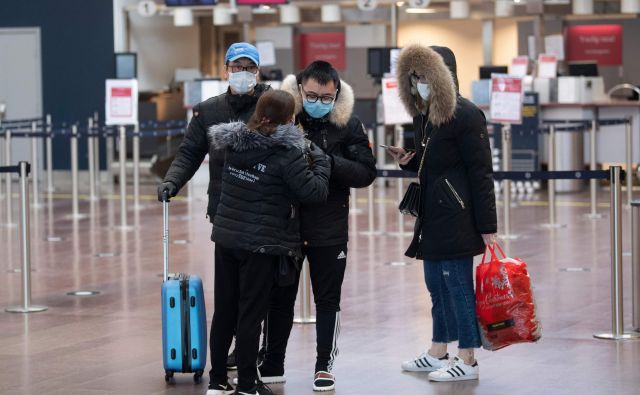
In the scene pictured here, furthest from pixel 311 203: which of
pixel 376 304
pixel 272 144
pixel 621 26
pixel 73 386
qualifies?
pixel 621 26

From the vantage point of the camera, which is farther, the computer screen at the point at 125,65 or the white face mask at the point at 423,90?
the computer screen at the point at 125,65

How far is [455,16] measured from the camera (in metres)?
22.1

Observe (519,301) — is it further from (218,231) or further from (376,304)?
(376,304)

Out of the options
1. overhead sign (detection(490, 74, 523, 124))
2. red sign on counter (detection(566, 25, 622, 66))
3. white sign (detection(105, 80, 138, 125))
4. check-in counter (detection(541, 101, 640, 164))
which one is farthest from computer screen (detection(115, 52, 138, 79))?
red sign on counter (detection(566, 25, 622, 66))

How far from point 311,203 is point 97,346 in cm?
224

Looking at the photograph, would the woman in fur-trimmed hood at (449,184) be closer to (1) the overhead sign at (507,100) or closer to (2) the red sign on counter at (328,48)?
(1) the overhead sign at (507,100)

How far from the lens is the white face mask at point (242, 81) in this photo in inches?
261

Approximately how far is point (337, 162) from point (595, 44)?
19.5 meters

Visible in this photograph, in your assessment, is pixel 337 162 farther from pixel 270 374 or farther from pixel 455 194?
pixel 270 374

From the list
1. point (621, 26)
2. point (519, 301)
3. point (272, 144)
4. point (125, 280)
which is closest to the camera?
point (272, 144)

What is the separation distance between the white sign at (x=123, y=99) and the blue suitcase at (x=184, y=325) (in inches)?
368

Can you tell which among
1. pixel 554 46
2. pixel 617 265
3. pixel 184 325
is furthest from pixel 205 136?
pixel 554 46

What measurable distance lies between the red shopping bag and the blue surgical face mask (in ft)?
3.47

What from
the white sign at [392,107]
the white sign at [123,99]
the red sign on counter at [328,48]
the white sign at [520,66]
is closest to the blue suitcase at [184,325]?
the white sign at [392,107]
